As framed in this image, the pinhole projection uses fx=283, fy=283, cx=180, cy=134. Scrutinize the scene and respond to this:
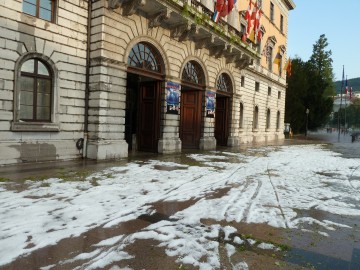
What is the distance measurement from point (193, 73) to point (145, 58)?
4.38m

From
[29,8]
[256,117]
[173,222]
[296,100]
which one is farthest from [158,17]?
[296,100]

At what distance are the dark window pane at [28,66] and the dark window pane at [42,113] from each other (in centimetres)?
137

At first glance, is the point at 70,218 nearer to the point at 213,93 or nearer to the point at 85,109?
the point at 85,109

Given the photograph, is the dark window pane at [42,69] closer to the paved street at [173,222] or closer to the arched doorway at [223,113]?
the paved street at [173,222]

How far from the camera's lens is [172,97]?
48.8ft

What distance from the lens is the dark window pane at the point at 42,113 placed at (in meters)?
10.4

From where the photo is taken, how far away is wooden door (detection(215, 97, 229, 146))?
2117 cm

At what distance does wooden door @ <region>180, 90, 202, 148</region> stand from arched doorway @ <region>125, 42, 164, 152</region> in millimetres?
3129

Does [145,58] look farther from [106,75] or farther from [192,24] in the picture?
[192,24]

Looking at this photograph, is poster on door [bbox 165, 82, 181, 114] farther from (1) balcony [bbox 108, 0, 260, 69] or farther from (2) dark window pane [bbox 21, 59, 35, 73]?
(2) dark window pane [bbox 21, 59, 35, 73]

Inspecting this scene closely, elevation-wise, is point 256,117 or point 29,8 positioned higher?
point 29,8

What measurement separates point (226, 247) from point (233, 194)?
298 centimetres

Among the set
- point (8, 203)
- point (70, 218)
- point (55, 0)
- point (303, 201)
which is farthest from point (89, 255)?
point (55, 0)

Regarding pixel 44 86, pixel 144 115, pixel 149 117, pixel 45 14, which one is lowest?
pixel 149 117
